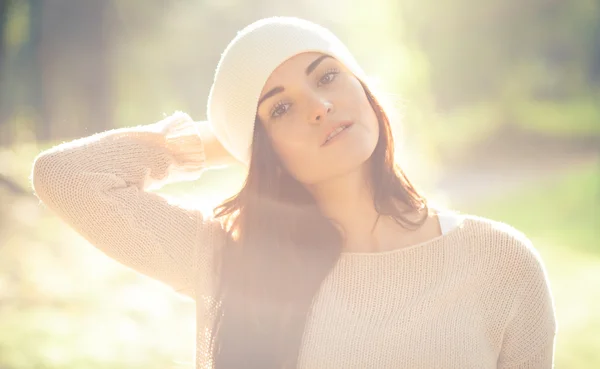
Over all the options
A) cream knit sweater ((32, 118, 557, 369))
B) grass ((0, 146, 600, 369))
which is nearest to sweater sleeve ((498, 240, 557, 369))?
cream knit sweater ((32, 118, 557, 369))

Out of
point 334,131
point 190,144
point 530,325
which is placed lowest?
point 530,325

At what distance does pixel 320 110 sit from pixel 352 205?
366 mm

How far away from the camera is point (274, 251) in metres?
2.21

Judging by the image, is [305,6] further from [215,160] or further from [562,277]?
[215,160]

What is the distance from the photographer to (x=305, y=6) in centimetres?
774

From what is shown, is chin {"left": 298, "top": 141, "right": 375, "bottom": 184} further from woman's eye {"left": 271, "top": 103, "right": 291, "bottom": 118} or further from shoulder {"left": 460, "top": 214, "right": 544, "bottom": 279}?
shoulder {"left": 460, "top": 214, "right": 544, "bottom": 279}

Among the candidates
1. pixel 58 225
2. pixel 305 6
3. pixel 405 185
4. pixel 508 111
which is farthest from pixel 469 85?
pixel 405 185

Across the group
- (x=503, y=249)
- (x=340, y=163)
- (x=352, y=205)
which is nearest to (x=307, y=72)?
(x=340, y=163)

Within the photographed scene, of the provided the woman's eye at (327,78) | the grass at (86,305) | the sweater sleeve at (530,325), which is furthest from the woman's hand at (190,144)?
the grass at (86,305)

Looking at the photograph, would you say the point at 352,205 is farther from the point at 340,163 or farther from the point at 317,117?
the point at 317,117

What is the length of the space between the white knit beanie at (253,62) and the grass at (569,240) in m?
3.64

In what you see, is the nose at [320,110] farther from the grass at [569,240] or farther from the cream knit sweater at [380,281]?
the grass at [569,240]

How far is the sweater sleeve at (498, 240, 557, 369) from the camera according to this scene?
6.89 ft

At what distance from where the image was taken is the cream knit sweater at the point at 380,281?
6.72 feet
